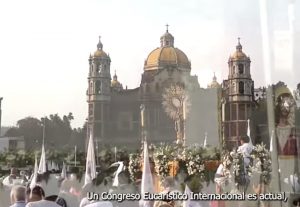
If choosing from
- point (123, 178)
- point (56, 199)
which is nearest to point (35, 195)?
point (56, 199)

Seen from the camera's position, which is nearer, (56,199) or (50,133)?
(56,199)

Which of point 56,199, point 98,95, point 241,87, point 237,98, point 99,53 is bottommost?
point 56,199

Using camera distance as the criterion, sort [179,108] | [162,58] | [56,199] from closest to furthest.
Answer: [56,199], [179,108], [162,58]

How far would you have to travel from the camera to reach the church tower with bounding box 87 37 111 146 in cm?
1752

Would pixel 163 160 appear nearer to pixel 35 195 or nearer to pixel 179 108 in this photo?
pixel 35 195

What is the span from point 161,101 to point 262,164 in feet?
39.3

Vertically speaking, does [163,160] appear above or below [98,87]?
below

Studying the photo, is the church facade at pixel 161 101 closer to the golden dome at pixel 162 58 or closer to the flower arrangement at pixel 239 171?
the golden dome at pixel 162 58

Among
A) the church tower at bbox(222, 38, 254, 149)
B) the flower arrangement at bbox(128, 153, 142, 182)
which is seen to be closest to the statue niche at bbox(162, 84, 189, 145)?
the church tower at bbox(222, 38, 254, 149)

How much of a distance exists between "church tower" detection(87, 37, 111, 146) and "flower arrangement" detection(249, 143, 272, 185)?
1120cm

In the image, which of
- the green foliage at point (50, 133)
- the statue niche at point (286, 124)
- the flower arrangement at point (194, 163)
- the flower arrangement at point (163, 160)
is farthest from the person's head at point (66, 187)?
the green foliage at point (50, 133)

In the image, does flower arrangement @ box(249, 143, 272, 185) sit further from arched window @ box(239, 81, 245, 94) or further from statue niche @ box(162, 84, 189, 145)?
arched window @ box(239, 81, 245, 94)

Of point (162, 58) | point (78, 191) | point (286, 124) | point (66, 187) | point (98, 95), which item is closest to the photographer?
point (78, 191)

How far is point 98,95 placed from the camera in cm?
1869
